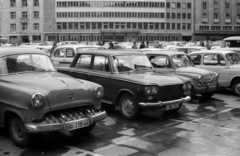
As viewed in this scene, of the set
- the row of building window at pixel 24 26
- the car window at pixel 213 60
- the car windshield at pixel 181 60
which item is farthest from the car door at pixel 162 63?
the row of building window at pixel 24 26

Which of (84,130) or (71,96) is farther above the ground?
(71,96)

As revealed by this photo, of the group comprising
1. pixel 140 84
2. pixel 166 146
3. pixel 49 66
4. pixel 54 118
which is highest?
pixel 49 66

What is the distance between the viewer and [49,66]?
23.3 ft

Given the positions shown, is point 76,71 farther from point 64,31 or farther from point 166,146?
point 64,31

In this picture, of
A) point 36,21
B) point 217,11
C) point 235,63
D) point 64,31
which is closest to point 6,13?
point 36,21

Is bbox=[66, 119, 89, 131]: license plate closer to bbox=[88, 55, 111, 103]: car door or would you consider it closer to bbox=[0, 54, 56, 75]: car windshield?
bbox=[0, 54, 56, 75]: car windshield

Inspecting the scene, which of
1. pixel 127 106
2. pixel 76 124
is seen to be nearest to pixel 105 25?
pixel 127 106

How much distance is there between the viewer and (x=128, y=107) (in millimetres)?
7938

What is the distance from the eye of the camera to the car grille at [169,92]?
7.61 meters

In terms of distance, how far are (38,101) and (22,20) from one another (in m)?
86.0

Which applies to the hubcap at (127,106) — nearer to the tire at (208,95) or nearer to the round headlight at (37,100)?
the round headlight at (37,100)

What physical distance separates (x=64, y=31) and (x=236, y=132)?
83.0 m

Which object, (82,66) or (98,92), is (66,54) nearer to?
(82,66)

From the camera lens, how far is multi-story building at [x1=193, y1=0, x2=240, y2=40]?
9019 centimetres
